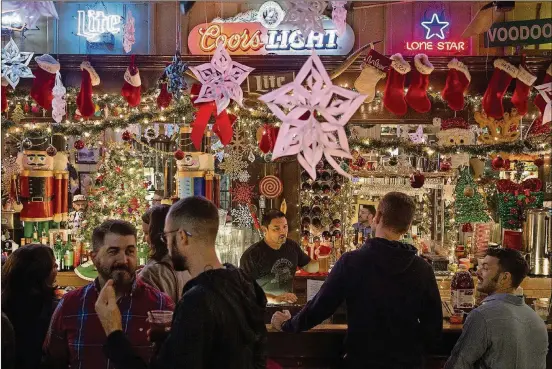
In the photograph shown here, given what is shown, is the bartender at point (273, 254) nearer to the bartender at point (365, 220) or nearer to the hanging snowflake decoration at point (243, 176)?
the bartender at point (365, 220)

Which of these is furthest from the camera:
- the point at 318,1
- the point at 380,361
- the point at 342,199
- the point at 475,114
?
the point at 342,199

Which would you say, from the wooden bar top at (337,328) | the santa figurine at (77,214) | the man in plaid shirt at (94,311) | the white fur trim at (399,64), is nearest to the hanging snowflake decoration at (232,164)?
the santa figurine at (77,214)

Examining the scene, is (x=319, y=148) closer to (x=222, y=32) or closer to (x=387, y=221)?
(x=387, y=221)

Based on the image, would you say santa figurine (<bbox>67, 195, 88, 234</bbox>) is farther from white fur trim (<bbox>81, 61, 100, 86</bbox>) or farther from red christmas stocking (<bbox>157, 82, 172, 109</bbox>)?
red christmas stocking (<bbox>157, 82, 172, 109</bbox>)

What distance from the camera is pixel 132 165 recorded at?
25.0 ft

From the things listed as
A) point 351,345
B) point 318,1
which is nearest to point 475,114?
point 318,1

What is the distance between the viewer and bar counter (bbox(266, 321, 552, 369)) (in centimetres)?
401

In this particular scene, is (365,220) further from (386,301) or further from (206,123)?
(386,301)

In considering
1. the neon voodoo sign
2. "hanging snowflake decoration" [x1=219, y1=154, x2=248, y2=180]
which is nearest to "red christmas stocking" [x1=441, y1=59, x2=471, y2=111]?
"hanging snowflake decoration" [x1=219, y1=154, x2=248, y2=180]

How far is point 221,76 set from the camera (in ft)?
13.6

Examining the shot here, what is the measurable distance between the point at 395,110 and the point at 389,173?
2.69m

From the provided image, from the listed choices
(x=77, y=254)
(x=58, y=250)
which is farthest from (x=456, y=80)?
(x=58, y=250)

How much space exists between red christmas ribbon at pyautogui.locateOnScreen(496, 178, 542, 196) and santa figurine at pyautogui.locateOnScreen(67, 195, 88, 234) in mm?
5155

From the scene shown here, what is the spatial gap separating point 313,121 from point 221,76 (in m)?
1.07
